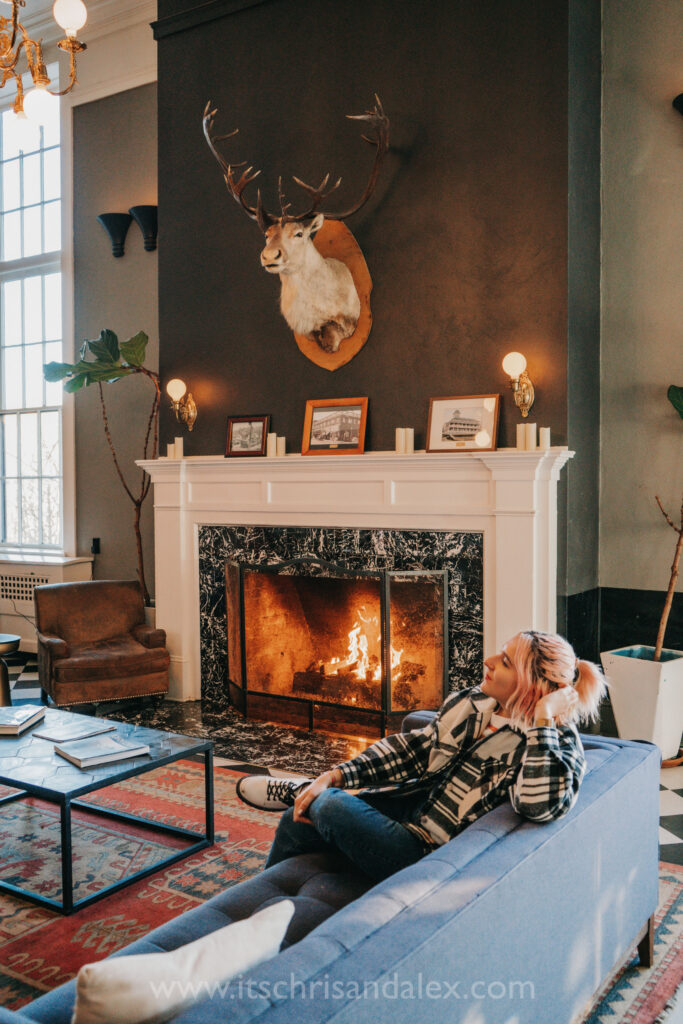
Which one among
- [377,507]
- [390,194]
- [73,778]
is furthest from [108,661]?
[390,194]

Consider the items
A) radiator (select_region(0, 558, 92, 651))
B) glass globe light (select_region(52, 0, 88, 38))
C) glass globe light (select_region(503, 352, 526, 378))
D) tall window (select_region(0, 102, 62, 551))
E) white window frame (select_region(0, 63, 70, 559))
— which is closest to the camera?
glass globe light (select_region(52, 0, 88, 38))

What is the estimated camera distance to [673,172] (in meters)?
4.29

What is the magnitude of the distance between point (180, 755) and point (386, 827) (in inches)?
48.9

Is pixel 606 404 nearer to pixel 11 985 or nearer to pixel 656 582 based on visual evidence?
pixel 656 582

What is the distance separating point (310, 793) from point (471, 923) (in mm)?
785

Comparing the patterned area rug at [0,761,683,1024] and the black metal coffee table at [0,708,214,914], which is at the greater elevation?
the black metal coffee table at [0,708,214,914]

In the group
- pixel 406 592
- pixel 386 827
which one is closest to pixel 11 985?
pixel 386 827

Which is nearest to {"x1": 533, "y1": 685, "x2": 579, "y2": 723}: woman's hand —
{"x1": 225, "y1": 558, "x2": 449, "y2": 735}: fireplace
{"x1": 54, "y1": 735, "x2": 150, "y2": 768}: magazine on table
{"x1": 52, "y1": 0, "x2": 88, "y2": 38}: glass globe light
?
{"x1": 54, "y1": 735, "x2": 150, "y2": 768}: magazine on table

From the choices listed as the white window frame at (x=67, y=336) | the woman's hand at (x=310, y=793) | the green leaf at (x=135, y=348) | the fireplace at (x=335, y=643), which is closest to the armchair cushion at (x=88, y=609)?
the fireplace at (x=335, y=643)

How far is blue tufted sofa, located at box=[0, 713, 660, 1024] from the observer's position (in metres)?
1.21

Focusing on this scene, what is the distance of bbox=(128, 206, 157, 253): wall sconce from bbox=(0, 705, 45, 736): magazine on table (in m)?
3.57

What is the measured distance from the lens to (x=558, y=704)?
191 cm

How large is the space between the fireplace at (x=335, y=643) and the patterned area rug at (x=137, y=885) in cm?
84

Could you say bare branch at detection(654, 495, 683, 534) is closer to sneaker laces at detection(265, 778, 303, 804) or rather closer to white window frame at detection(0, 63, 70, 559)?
sneaker laces at detection(265, 778, 303, 804)
